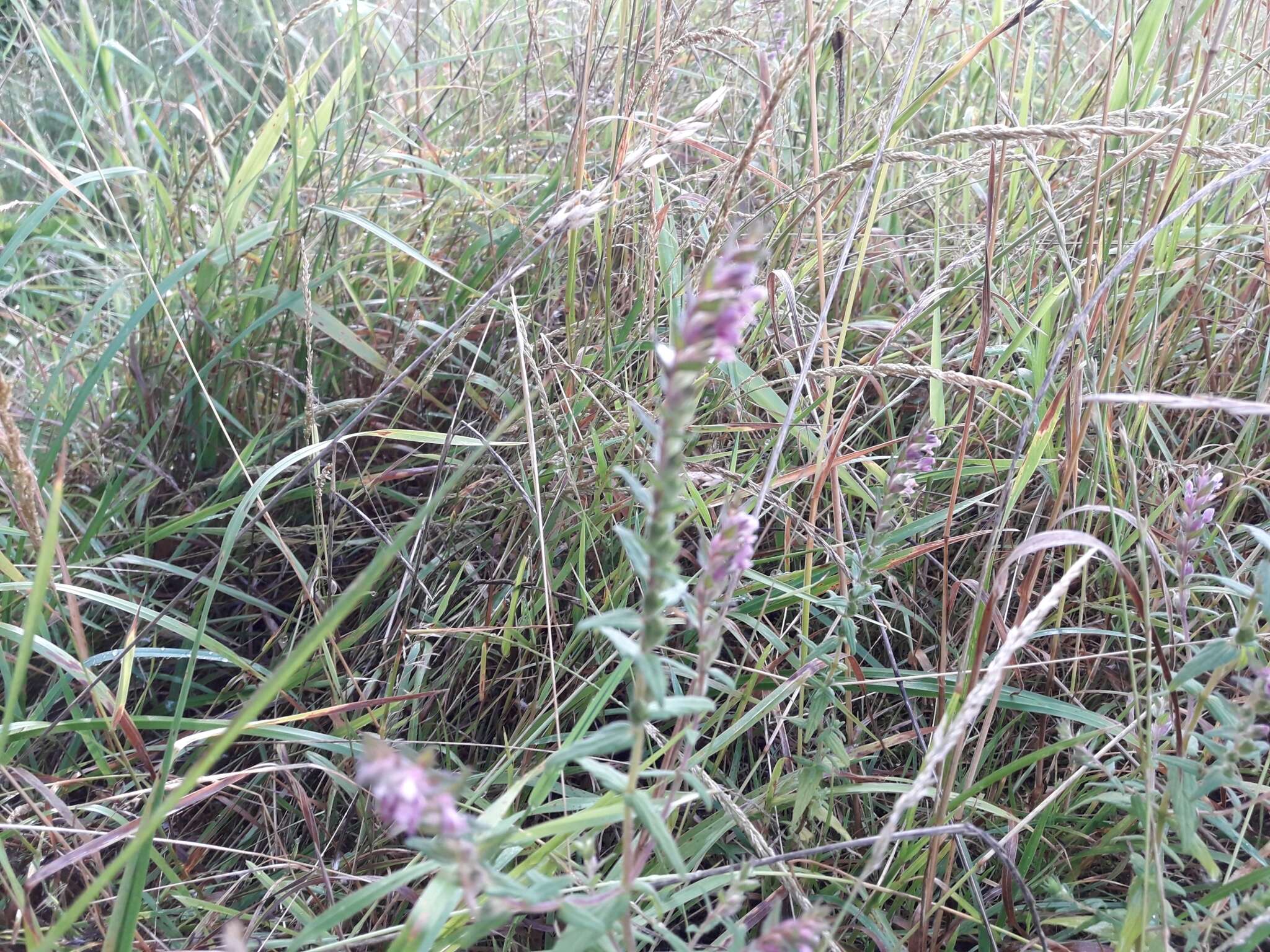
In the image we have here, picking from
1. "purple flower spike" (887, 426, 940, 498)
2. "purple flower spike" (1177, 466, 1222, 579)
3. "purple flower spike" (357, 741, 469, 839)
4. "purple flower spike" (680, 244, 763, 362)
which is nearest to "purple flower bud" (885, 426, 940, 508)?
"purple flower spike" (887, 426, 940, 498)

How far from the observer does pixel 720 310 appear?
0.75 m

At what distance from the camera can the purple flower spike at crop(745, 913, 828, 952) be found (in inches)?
31.6

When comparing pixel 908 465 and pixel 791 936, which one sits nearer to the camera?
pixel 791 936

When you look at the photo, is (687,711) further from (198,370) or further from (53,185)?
(53,185)

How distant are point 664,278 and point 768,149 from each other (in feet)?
2.08

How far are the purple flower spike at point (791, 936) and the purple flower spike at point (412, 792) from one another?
1.05ft

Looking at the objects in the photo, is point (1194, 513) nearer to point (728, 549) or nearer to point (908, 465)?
point (908, 465)

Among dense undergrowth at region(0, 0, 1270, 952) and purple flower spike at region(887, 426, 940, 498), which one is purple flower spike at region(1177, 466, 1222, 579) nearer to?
dense undergrowth at region(0, 0, 1270, 952)

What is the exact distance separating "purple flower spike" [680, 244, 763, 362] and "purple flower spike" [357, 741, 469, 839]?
1.32 feet

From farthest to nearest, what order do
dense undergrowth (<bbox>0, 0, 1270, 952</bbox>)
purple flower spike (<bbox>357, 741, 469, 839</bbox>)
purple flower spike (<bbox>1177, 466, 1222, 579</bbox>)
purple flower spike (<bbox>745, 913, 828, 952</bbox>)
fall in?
purple flower spike (<bbox>1177, 466, 1222, 579</bbox>) < dense undergrowth (<bbox>0, 0, 1270, 952</bbox>) < purple flower spike (<bbox>745, 913, 828, 952</bbox>) < purple flower spike (<bbox>357, 741, 469, 839</bbox>)

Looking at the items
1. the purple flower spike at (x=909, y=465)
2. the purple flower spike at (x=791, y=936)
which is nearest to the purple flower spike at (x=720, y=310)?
the purple flower spike at (x=791, y=936)

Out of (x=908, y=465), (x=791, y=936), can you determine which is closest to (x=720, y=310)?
(x=791, y=936)

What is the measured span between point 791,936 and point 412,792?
15.6 inches

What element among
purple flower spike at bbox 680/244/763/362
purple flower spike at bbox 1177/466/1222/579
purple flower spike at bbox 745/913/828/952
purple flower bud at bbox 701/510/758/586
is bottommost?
purple flower spike at bbox 745/913/828/952
